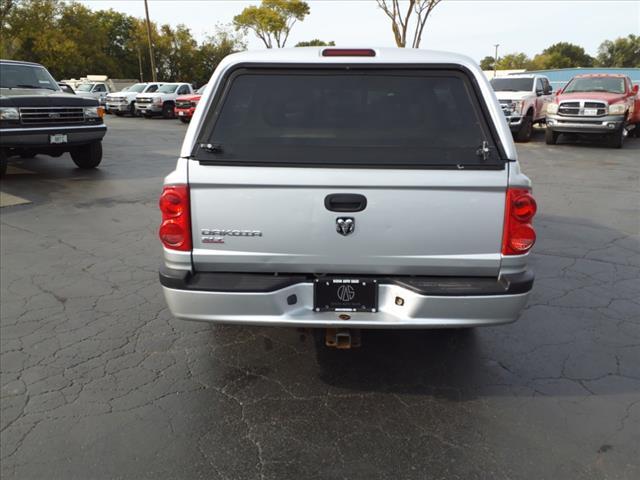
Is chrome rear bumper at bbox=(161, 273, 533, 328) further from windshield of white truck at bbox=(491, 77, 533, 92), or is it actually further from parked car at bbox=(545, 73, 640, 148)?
windshield of white truck at bbox=(491, 77, 533, 92)

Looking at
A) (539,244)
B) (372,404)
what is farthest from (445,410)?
(539,244)

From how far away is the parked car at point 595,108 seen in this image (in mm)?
14227

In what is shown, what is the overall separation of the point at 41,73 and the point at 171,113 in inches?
721

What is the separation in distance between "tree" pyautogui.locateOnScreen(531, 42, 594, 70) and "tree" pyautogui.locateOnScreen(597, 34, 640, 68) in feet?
20.3

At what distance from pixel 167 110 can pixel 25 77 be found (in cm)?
1832

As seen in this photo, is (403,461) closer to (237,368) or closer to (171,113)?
(237,368)

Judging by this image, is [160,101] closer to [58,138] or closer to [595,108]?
[58,138]

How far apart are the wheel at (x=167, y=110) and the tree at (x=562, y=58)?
8110 cm

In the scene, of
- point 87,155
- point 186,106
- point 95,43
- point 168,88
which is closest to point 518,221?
point 87,155

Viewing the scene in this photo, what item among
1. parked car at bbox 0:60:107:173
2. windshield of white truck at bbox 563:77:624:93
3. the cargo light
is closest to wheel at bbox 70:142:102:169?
parked car at bbox 0:60:107:173

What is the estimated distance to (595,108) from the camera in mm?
14273

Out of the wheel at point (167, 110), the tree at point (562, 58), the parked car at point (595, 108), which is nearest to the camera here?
the parked car at point (595, 108)

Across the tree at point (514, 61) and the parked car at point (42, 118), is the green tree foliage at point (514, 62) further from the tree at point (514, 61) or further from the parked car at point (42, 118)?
the parked car at point (42, 118)

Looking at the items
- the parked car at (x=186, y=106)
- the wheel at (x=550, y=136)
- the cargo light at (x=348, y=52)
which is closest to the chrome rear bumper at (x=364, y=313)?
the cargo light at (x=348, y=52)
